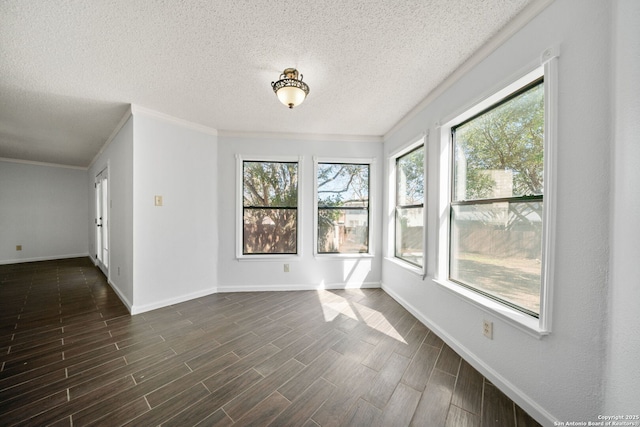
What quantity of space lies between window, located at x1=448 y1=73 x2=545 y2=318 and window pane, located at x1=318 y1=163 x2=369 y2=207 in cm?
168

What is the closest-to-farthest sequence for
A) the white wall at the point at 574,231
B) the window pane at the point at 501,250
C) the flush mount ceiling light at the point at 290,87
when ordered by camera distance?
1. the white wall at the point at 574,231
2. the window pane at the point at 501,250
3. the flush mount ceiling light at the point at 290,87

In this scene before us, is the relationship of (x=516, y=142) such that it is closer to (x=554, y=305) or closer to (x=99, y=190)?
(x=554, y=305)

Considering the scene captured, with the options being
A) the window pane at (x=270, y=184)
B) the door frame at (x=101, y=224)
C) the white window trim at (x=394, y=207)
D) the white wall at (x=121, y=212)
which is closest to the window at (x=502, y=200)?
the white window trim at (x=394, y=207)

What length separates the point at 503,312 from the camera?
166cm

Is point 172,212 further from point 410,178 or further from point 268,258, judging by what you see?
point 410,178

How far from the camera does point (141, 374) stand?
181cm

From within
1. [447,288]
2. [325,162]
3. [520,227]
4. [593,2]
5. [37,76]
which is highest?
[37,76]

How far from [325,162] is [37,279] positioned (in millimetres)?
5706

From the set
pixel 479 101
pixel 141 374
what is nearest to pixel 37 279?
pixel 141 374

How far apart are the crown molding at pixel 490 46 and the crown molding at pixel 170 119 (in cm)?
293

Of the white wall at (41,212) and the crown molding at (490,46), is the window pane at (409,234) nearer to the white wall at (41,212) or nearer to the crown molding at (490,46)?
the crown molding at (490,46)

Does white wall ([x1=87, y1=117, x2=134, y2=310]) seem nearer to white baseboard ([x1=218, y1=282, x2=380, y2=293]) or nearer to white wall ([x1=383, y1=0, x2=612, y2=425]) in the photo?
white baseboard ([x1=218, y1=282, x2=380, y2=293])

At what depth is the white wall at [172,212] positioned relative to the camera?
2.93 m

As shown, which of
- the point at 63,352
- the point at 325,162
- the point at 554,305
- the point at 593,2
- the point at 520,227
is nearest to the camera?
the point at 593,2
